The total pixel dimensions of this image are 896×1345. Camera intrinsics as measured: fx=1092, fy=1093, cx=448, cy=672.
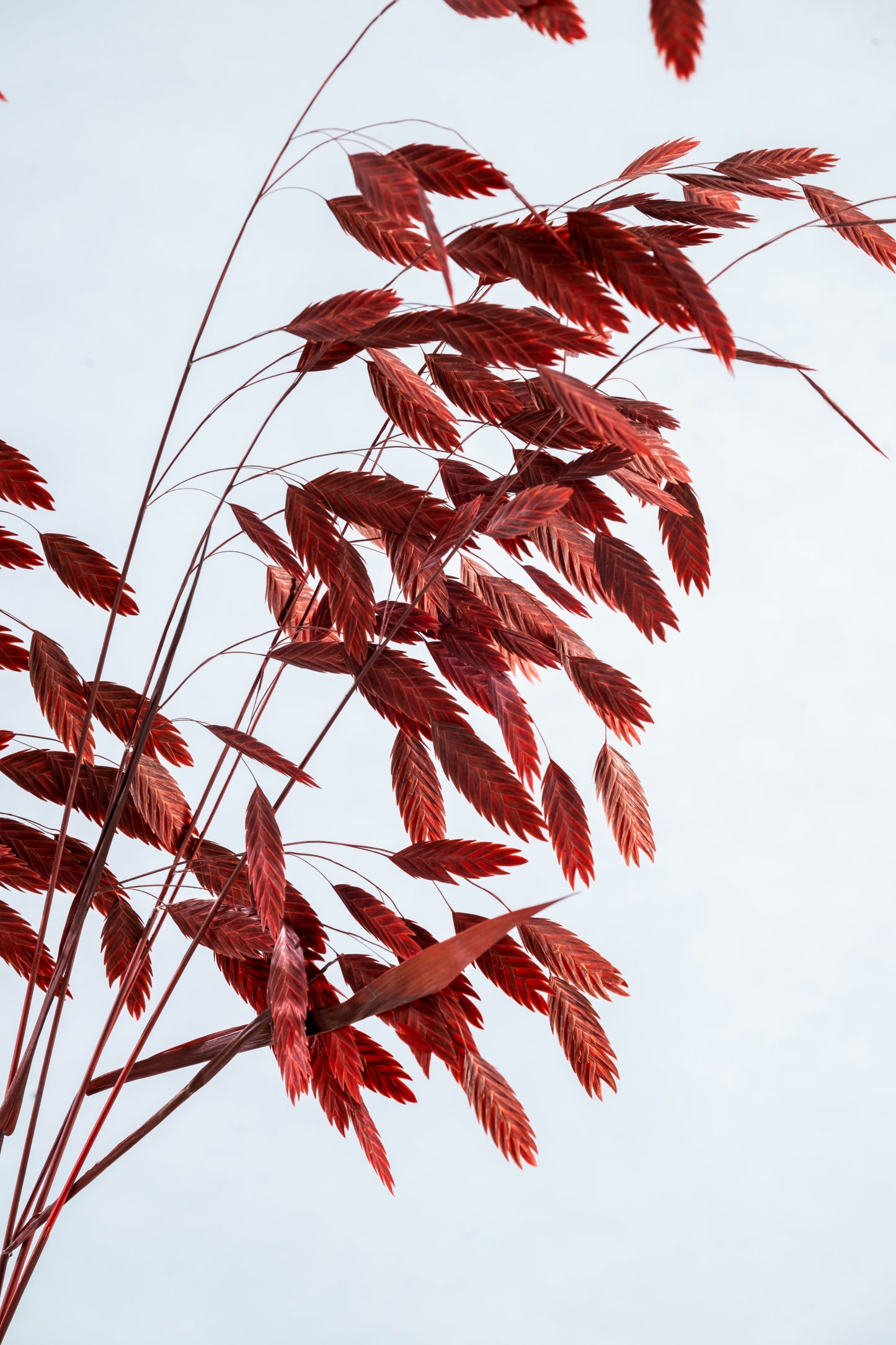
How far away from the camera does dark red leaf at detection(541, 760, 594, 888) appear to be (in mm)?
709

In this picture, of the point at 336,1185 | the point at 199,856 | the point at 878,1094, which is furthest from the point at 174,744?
the point at 878,1094

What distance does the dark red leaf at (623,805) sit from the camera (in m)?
0.75

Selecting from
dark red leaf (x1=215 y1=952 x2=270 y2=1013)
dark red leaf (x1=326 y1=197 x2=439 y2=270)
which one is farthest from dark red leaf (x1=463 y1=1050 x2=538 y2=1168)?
dark red leaf (x1=326 y1=197 x2=439 y2=270)

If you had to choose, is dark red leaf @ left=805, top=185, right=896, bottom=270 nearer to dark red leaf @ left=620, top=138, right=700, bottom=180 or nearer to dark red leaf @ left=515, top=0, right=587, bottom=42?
dark red leaf @ left=620, top=138, right=700, bottom=180

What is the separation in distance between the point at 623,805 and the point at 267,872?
0.85 feet

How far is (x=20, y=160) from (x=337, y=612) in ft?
5.38

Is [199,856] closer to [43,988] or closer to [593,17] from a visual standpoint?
[43,988]

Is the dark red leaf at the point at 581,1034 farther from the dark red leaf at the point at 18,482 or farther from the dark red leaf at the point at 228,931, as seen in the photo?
the dark red leaf at the point at 18,482

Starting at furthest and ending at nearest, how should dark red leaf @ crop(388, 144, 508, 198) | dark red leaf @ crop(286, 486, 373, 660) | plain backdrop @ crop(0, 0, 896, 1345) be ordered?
plain backdrop @ crop(0, 0, 896, 1345) < dark red leaf @ crop(286, 486, 373, 660) < dark red leaf @ crop(388, 144, 508, 198)

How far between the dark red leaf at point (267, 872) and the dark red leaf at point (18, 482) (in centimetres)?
26

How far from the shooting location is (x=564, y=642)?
0.73 m

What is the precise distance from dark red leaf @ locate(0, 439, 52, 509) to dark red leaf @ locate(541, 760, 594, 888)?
1.23 ft

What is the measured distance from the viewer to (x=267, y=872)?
2.03 ft

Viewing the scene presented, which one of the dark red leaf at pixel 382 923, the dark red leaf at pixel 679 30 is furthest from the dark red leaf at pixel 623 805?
the dark red leaf at pixel 679 30
